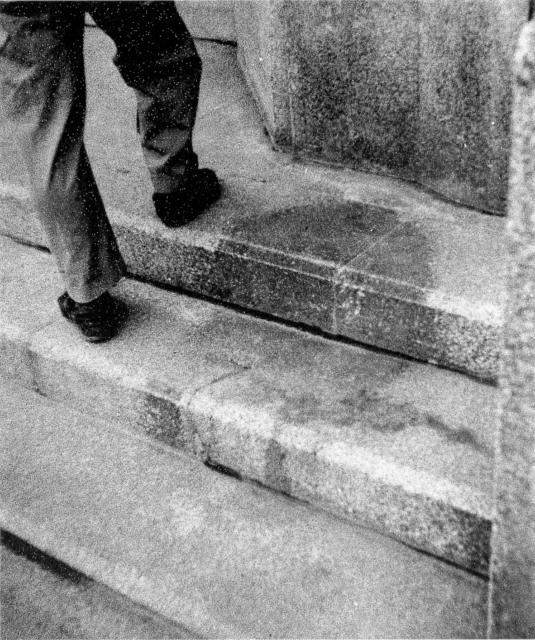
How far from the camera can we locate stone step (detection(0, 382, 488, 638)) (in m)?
2.21

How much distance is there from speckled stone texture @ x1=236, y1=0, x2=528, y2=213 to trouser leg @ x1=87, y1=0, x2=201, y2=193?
23.8 inches

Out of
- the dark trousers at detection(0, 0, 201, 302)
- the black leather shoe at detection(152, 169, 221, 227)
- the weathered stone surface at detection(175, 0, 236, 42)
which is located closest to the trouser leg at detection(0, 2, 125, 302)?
the dark trousers at detection(0, 0, 201, 302)

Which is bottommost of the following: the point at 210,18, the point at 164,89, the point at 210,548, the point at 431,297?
the point at 210,548

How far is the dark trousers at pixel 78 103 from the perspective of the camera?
2.55 metres

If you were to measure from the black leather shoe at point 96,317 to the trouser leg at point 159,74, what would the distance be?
1.50ft

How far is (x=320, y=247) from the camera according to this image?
113 inches

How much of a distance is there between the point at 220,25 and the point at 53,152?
247 centimetres

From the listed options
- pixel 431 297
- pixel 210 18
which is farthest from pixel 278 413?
pixel 210 18

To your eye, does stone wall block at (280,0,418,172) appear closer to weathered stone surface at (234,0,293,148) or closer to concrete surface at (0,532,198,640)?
weathered stone surface at (234,0,293,148)

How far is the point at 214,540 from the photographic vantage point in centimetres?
248

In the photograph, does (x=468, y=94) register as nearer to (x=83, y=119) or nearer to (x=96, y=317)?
(x=83, y=119)

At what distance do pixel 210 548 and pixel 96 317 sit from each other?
922 millimetres

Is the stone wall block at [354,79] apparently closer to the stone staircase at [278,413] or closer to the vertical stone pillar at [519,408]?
the stone staircase at [278,413]

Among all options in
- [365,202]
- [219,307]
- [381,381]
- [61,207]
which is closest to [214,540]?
[381,381]
